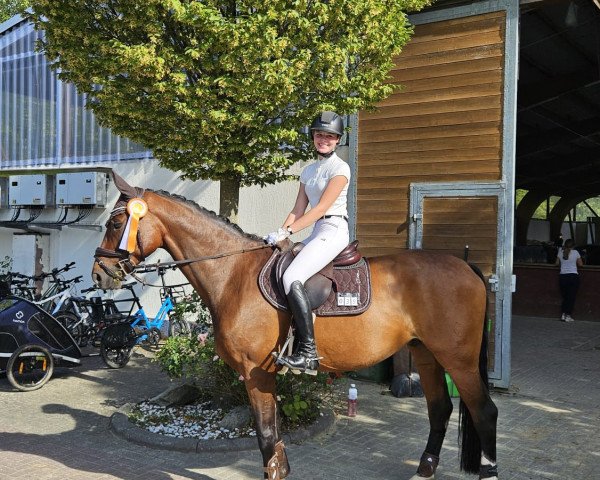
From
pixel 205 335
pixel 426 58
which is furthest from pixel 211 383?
pixel 426 58

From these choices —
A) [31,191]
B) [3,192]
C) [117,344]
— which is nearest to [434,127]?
[117,344]

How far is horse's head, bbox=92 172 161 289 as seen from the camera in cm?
414

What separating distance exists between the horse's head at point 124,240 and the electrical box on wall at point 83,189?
7927 mm

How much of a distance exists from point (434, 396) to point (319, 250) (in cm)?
171

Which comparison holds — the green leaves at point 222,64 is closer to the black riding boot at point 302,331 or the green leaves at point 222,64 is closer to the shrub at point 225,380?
the shrub at point 225,380

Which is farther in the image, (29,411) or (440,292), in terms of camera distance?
(29,411)

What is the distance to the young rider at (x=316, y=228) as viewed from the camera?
4.01m

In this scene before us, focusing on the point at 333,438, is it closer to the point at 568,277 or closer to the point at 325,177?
the point at 325,177

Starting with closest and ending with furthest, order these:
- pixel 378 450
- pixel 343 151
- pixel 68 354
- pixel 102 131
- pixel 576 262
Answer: pixel 378 450 → pixel 68 354 → pixel 343 151 → pixel 102 131 → pixel 576 262

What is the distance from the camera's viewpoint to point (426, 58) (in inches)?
301

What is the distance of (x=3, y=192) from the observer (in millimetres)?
13367

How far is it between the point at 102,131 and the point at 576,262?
1070 cm

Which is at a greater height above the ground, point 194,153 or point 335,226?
point 194,153

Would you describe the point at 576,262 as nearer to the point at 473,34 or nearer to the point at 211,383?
the point at 473,34
